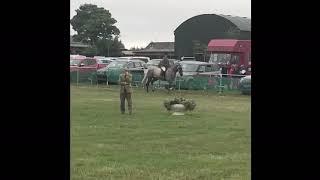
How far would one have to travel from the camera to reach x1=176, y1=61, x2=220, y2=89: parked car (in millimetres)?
24656

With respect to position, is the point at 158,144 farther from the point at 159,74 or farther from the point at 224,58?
the point at 224,58

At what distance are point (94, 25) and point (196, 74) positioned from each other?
74.2 feet

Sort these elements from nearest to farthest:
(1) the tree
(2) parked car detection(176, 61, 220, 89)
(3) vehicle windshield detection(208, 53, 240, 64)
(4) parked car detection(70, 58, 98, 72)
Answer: (2) parked car detection(176, 61, 220, 89)
(4) parked car detection(70, 58, 98, 72)
(3) vehicle windshield detection(208, 53, 240, 64)
(1) the tree

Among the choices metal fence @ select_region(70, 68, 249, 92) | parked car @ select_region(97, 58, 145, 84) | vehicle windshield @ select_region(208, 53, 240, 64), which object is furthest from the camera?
vehicle windshield @ select_region(208, 53, 240, 64)

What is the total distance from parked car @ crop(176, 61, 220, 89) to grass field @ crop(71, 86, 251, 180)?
27.5 ft

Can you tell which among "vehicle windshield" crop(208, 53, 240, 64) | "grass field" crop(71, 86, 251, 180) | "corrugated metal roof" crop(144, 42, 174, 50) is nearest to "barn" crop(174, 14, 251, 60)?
"vehicle windshield" crop(208, 53, 240, 64)

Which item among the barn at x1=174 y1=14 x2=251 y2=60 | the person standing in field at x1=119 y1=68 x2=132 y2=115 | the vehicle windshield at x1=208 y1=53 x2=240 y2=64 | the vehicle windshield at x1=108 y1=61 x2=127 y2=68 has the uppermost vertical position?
the barn at x1=174 y1=14 x2=251 y2=60

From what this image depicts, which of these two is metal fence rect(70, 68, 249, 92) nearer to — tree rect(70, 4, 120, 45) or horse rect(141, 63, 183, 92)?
horse rect(141, 63, 183, 92)

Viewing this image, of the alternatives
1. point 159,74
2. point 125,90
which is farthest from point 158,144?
point 159,74

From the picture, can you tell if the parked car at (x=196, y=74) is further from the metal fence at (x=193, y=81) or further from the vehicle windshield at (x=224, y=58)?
the vehicle windshield at (x=224, y=58)

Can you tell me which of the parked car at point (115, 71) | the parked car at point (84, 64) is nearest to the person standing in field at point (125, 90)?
the parked car at point (115, 71)

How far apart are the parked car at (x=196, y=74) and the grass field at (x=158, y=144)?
27.5 feet
